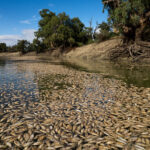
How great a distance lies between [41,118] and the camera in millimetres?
5625

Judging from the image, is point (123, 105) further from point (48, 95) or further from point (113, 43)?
point (113, 43)

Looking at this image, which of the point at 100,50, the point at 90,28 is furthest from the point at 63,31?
the point at 100,50

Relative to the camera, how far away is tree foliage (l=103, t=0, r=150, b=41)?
27344 mm

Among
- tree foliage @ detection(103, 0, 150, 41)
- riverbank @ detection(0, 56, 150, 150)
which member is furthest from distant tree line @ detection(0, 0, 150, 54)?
riverbank @ detection(0, 56, 150, 150)

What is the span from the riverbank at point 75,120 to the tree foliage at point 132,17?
24.6 meters

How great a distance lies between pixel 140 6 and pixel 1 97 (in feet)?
97.1

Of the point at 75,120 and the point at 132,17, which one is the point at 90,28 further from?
the point at 75,120

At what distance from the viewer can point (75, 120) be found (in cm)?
551

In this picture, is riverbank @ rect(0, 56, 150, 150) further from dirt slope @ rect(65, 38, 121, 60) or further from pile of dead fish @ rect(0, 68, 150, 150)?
dirt slope @ rect(65, 38, 121, 60)

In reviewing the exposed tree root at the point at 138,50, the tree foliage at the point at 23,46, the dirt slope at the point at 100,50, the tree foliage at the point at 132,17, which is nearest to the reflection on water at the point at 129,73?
the exposed tree root at the point at 138,50

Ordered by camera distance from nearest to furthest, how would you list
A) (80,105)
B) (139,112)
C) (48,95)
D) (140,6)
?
(139,112)
(80,105)
(48,95)
(140,6)

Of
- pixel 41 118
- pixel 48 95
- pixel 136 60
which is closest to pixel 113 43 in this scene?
pixel 136 60

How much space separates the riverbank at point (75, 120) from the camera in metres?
4.19

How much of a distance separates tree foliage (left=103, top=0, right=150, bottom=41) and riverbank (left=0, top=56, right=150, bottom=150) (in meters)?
24.6
